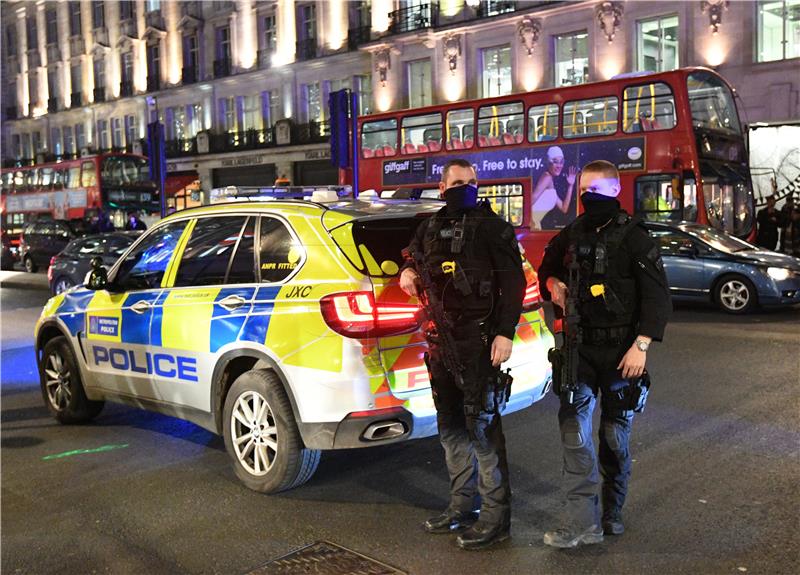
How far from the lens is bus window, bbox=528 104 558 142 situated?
1538cm

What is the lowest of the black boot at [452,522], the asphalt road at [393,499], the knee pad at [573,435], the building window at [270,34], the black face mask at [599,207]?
the asphalt road at [393,499]

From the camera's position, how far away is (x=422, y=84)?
31.4 meters

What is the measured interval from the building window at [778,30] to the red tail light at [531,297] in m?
20.0

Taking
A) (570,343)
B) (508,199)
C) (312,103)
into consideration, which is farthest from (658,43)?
(570,343)

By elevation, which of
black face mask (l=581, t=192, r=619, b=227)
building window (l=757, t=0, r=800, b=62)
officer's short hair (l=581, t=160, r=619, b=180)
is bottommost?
black face mask (l=581, t=192, r=619, b=227)

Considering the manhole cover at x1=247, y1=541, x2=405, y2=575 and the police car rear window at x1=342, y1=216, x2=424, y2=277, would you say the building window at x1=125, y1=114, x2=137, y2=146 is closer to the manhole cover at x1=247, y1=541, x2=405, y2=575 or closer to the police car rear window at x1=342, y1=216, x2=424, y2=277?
the police car rear window at x1=342, y1=216, x2=424, y2=277

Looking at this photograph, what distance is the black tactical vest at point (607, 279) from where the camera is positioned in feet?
11.6

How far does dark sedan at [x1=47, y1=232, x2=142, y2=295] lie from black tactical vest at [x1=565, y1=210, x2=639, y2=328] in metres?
13.4

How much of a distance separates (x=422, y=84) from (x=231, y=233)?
2764 centimetres

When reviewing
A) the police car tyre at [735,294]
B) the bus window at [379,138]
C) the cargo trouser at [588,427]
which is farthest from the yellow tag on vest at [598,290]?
the bus window at [379,138]

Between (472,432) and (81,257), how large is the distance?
1398 centimetres

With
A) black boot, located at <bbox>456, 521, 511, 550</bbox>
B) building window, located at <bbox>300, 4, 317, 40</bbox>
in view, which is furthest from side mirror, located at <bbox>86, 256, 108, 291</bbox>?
building window, located at <bbox>300, 4, 317, 40</bbox>

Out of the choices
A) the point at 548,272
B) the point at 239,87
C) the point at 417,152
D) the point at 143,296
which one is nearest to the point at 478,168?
the point at 417,152

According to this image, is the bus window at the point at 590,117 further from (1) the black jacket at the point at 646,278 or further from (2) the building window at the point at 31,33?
(2) the building window at the point at 31,33
